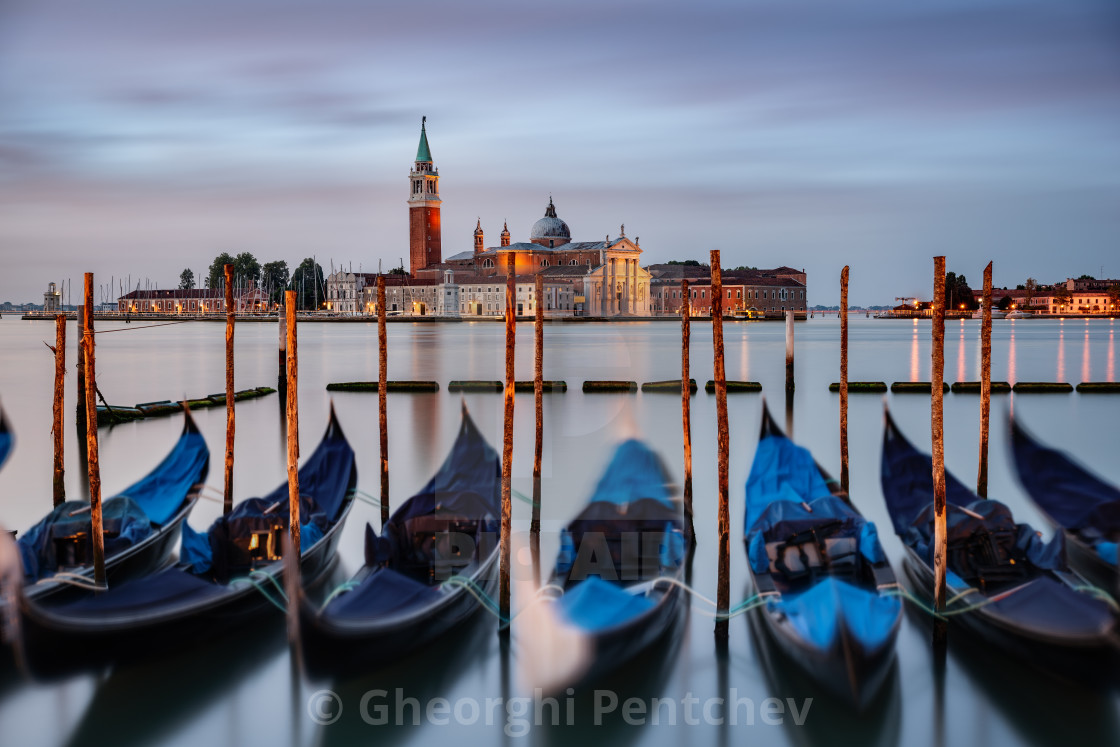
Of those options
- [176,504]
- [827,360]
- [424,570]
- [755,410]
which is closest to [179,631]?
[424,570]

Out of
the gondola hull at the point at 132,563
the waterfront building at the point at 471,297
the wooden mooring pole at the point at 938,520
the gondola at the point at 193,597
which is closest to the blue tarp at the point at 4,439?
the gondola hull at the point at 132,563

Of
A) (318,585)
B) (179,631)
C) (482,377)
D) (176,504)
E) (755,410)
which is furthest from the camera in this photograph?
(482,377)

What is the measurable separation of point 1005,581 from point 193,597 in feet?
13.7

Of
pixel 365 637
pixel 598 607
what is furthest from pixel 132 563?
pixel 598 607

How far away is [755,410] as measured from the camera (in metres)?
15.7

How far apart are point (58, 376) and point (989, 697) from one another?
22.7 feet

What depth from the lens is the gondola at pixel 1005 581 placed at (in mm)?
4148

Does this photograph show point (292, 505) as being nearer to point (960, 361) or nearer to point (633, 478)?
point (633, 478)

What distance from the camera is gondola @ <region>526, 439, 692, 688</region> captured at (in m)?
4.20

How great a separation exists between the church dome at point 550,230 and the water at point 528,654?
51779 mm

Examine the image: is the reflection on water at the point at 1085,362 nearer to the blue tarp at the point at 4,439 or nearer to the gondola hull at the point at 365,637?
the gondola hull at the point at 365,637

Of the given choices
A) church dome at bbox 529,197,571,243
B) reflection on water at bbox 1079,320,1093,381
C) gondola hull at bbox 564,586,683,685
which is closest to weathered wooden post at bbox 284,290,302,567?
gondola hull at bbox 564,586,683,685

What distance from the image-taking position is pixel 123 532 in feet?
18.5

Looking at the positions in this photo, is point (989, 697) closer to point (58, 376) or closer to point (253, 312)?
point (58, 376)
